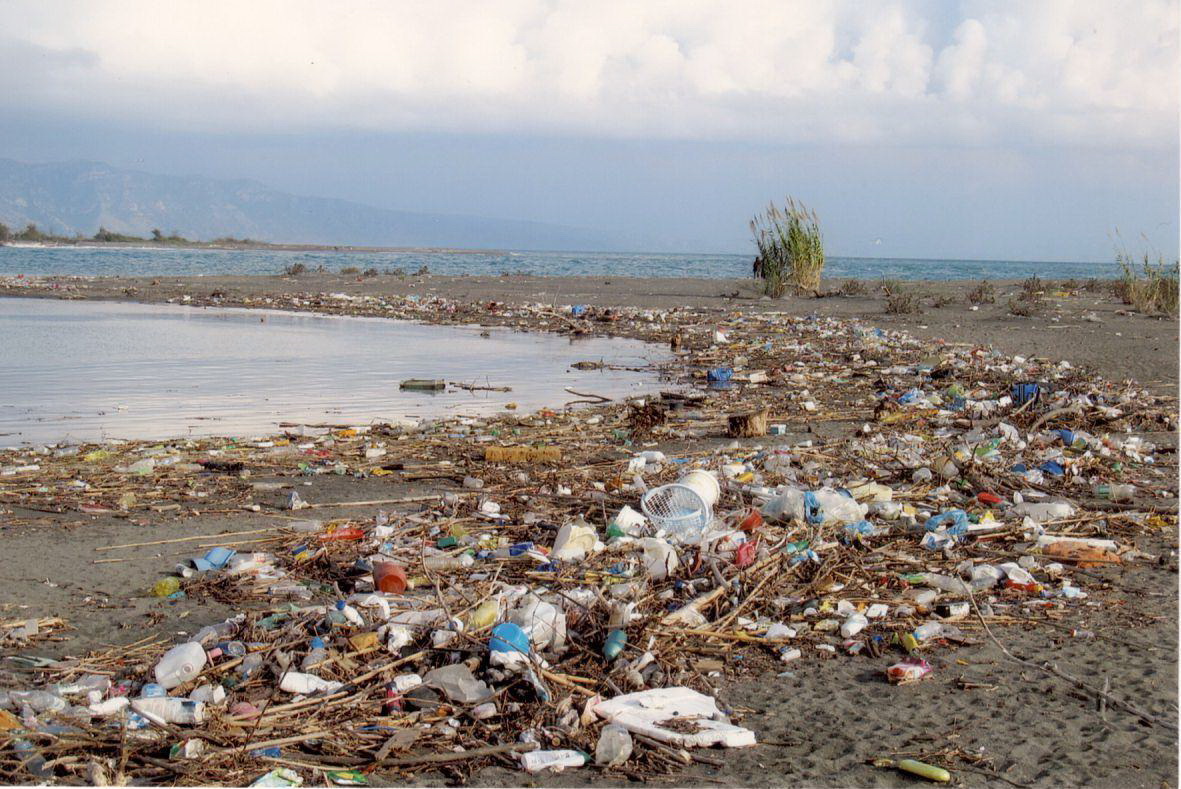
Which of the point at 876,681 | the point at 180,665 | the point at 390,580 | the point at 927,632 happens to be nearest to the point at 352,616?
the point at 390,580

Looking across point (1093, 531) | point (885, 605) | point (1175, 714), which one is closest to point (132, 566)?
point (885, 605)

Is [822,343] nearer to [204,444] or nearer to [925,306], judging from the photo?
[925,306]

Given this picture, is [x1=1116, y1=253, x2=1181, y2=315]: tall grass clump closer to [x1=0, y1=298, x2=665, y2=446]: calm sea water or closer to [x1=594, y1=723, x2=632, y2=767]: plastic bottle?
[x1=0, y1=298, x2=665, y2=446]: calm sea water

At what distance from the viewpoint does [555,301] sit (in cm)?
2028

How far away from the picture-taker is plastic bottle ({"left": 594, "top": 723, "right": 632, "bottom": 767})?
2854 millimetres

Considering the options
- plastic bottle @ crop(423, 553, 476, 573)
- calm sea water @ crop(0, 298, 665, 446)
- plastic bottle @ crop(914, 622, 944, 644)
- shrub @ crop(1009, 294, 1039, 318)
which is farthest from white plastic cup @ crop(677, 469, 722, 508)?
shrub @ crop(1009, 294, 1039, 318)

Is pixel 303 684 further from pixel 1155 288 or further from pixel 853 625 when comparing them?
pixel 1155 288

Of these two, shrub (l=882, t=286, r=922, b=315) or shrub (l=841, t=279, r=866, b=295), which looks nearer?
shrub (l=882, t=286, r=922, b=315)

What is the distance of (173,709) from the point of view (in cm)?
297

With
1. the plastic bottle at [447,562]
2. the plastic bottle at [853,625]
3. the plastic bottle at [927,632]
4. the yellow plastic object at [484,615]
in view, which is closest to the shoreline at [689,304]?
the plastic bottle at [927,632]

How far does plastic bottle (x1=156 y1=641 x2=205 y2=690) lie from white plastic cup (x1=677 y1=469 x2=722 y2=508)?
2456 millimetres

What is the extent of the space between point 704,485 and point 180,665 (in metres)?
2.70

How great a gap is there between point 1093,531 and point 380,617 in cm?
339

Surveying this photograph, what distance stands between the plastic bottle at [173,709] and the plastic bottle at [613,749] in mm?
1131
